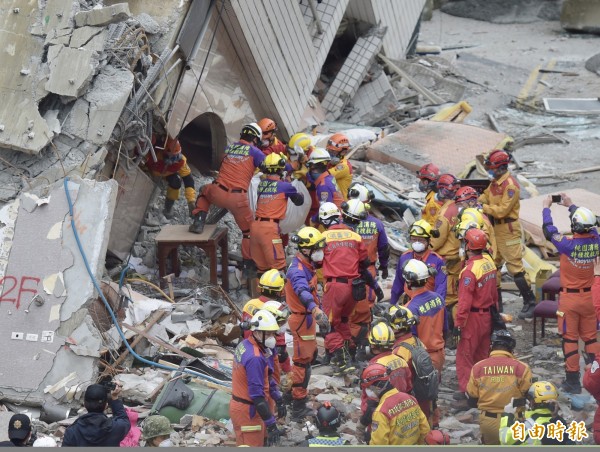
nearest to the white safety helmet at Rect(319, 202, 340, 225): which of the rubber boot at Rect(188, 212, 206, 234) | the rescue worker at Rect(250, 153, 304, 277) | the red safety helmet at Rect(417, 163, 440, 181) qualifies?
the rescue worker at Rect(250, 153, 304, 277)

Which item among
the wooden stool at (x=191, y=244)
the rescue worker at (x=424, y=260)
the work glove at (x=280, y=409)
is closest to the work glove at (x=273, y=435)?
the work glove at (x=280, y=409)

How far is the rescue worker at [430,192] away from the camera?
12344 mm

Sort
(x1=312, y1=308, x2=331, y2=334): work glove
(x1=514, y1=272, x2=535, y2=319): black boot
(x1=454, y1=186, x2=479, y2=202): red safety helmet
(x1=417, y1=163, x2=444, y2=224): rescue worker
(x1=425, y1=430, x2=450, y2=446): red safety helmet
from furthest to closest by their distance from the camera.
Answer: (x1=514, y1=272, x2=535, y2=319): black boot < (x1=417, y1=163, x2=444, y2=224): rescue worker < (x1=454, y1=186, x2=479, y2=202): red safety helmet < (x1=312, y1=308, x2=331, y2=334): work glove < (x1=425, y1=430, x2=450, y2=446): red safety helmet

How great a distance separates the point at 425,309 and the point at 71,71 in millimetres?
4511

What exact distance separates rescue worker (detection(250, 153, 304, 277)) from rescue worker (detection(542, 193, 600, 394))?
339 cm

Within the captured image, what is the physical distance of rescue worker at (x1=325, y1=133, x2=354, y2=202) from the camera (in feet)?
44.7

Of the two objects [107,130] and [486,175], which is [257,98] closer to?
[486,175]

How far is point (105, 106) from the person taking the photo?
36.4ft

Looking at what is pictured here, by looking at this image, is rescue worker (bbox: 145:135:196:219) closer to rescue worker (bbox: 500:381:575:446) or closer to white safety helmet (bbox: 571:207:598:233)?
white safety helmet (bbox: 571:207:598:233)

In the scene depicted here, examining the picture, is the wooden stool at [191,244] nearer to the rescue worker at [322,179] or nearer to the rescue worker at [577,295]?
the rescue worker at [322,179]

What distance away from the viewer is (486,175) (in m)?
15.8

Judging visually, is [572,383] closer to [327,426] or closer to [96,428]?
[327,426]

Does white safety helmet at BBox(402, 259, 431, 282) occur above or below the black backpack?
above

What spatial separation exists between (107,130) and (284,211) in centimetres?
246
